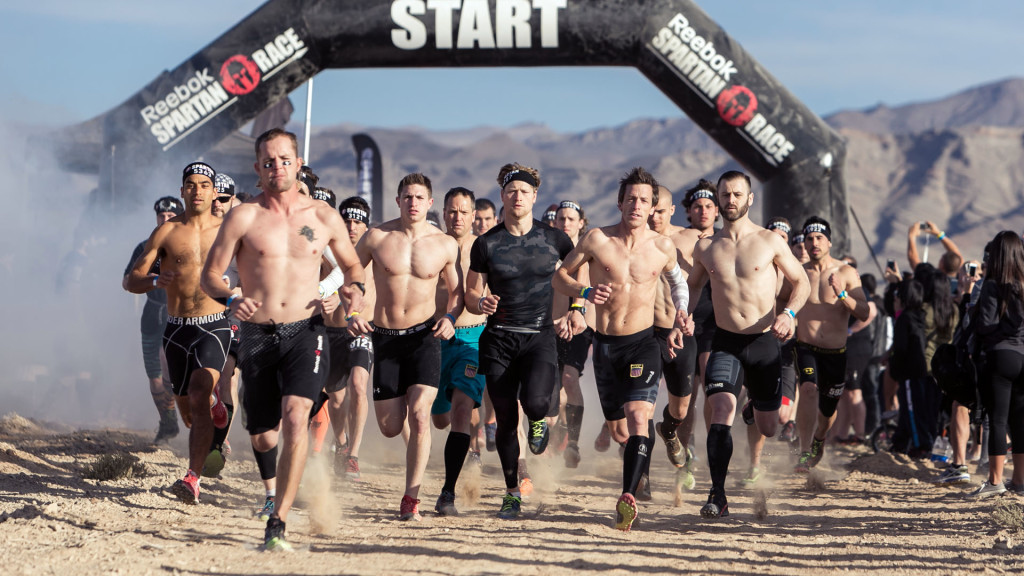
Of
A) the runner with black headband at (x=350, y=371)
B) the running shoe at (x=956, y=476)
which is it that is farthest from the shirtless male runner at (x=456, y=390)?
the running shoe at (x=956, y=476)

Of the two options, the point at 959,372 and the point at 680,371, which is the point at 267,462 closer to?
the point at 680,371

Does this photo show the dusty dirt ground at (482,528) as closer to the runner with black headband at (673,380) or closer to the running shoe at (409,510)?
the running shoe at (409,510)

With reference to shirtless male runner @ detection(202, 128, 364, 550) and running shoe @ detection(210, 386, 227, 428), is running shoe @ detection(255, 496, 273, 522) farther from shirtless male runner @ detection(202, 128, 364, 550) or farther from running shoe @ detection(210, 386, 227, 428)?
running shoe @ detection(210, 386, 227, 428)

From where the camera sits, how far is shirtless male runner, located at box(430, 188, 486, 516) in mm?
7617

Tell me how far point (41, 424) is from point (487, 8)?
6888 millimetres

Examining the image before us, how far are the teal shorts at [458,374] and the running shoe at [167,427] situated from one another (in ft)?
12.6

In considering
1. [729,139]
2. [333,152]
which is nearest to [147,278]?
[729,139]

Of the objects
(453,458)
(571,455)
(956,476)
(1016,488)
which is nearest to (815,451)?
(956,476)

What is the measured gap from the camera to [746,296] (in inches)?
319

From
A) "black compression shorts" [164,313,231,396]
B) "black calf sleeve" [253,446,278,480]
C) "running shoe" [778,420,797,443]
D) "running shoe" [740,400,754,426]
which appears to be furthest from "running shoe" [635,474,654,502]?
"black compression shorts" [164,313,231,396]

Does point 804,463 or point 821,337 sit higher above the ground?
point 821,337

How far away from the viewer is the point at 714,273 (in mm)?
8180

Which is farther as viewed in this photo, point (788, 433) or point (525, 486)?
point (788, 433)

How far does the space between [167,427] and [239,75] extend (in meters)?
4.09
